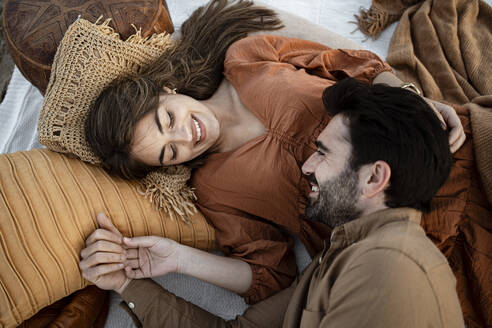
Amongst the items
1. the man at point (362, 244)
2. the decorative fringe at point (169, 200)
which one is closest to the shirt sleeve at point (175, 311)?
the man at point (362, 244)

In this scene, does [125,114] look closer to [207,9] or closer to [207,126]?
[207,126]

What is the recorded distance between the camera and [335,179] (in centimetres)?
114

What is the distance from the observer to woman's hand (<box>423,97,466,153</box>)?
127 centimetres

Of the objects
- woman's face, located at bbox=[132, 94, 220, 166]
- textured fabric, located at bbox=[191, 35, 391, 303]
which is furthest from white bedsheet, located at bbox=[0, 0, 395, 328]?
woman's face, located at bbox=[132, 94, 220, 166]

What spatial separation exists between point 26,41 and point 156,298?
1.17 metres

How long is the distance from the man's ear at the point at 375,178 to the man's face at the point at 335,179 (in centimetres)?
3

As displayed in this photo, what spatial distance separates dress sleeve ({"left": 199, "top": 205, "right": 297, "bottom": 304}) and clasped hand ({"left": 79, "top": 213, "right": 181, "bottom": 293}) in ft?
0.71

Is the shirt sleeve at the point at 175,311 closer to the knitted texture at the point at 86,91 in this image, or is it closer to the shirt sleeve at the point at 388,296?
the knitted texture at the point at 86,91

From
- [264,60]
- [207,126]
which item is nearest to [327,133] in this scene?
[207,126]

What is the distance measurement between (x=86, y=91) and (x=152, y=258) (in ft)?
2.37

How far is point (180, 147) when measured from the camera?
1461 millimetres

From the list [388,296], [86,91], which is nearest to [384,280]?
[388,296]

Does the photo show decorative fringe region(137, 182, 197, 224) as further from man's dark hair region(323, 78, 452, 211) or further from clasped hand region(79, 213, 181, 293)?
man's dark hair region(323, 78, 452, 211)

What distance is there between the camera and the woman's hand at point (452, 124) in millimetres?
1273
